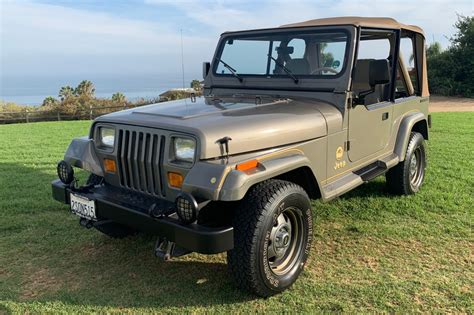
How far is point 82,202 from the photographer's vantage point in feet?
11.8

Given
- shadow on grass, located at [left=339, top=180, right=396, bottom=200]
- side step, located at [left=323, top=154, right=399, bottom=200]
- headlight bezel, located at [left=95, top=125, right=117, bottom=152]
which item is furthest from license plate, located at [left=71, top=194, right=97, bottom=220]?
shadow on grass, located at [left=339, top=180, right=396, bottom=200]

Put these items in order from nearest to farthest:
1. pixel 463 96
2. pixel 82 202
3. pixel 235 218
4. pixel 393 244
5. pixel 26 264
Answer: pixel 235 218
pixel 82 202
pixel 26 264
pixel 393 244
pixel 463 96

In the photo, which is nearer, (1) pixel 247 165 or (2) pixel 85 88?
(1) pixel 247 165

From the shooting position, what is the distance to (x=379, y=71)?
392 centimetres

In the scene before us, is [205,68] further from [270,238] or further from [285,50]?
[270,238]

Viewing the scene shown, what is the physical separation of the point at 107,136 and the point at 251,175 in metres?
1.43

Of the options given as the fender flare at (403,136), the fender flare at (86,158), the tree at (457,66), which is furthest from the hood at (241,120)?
the tree at (457,66)

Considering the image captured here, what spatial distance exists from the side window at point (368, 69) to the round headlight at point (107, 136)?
221 cm

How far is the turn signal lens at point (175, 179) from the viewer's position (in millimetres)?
3162

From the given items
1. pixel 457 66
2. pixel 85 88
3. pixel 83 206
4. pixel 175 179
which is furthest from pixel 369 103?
pixel 85 88

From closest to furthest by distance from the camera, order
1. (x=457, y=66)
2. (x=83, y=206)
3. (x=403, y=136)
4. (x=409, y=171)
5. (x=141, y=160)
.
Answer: (x=141, y=160)
(x=83, y=206)
(x=403, y=136)
(x=409, y=171)
(x=457, y=66)

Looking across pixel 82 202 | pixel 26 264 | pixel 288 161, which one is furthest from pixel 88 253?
pixel 288 161

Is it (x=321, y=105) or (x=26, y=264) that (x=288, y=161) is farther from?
(x=26, y=264)

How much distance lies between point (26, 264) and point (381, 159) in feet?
12.0
